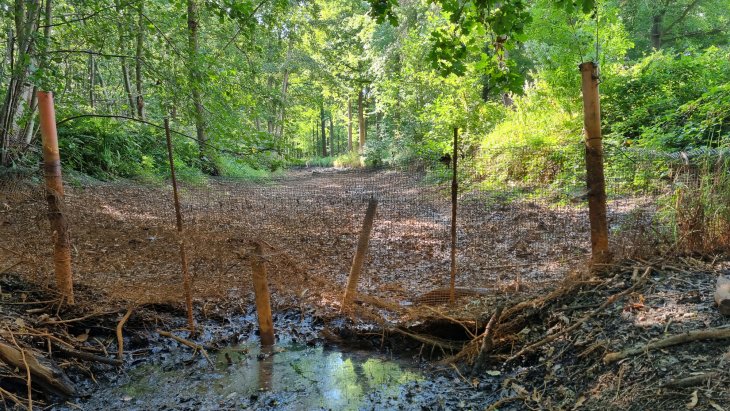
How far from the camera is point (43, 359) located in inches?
119

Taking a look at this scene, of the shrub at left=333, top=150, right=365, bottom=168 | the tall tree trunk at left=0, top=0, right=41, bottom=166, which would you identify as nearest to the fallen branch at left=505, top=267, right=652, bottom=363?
the tall tree trunk at left=0, top=0, right=41, bottom=166

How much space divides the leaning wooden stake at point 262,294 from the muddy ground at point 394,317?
14 centimetres

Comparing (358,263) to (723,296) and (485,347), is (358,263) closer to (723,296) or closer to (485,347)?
(485,347)

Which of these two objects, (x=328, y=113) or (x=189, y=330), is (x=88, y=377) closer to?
(x=189, y=330)

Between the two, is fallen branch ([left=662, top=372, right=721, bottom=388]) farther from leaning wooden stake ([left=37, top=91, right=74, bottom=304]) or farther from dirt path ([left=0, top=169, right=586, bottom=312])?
leaning wooden stake ([left=37, top=91, right=74, bottom=304])

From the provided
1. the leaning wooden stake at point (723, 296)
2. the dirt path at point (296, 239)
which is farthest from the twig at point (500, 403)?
the dirt path at point (296, 239)

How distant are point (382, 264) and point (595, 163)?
3.03 meters

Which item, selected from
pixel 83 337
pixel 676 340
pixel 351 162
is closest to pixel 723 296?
pixel 676 340

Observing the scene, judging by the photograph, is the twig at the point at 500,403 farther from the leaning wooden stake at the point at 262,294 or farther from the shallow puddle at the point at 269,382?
the leaning wooden stake at the point at 262,294

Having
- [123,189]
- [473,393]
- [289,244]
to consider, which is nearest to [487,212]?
[289,244]

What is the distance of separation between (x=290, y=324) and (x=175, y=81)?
10.7 ft

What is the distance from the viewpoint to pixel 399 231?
7.35 m

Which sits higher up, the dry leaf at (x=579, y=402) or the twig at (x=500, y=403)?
the dry leaf at (x=579, y=402)

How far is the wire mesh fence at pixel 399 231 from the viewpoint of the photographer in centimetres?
402
